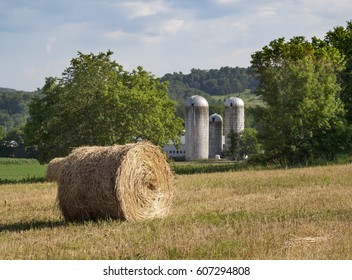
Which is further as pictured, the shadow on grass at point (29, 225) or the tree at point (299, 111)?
the tree at point (299, 111)

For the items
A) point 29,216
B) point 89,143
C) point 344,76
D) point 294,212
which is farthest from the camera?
point 344,76

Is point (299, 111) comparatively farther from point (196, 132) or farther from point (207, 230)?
point (196, 132)

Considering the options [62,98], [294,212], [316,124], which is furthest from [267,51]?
[294,212]

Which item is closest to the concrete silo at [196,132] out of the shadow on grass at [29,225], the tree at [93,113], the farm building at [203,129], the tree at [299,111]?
the farm building at [203,129]

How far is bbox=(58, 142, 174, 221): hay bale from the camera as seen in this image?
1379cm

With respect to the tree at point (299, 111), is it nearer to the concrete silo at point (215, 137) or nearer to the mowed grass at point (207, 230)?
the mowed grass at point (207, 230)

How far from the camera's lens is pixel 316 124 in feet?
131

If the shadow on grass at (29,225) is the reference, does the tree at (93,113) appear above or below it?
above

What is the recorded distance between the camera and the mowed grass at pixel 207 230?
977 cm

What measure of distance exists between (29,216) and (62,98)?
22.9 m

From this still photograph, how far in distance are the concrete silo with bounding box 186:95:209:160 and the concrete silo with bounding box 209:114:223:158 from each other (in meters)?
8.92

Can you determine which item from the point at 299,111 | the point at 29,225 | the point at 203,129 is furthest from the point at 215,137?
the point at 29,225

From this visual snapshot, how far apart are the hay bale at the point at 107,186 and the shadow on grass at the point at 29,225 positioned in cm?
35

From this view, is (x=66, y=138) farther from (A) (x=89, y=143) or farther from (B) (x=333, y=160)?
(B) (x=333, y=160)
